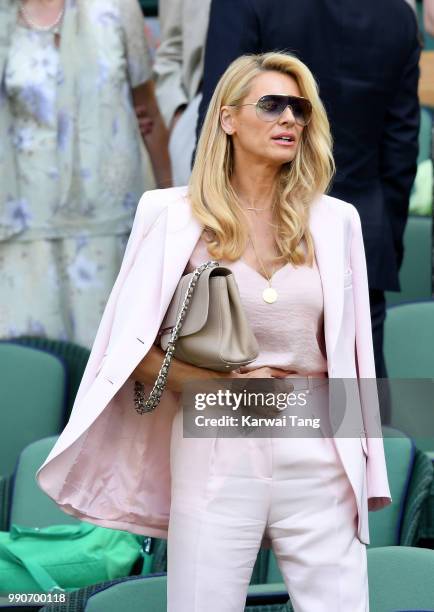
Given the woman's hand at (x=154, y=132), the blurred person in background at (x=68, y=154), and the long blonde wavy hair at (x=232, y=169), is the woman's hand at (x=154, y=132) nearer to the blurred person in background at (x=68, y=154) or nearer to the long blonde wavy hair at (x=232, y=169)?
the blurred person in background at (x=68, y=154)

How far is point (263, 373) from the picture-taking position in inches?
118

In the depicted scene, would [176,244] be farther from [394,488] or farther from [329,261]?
[394,488]

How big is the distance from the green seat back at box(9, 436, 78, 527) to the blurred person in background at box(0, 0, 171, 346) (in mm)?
985

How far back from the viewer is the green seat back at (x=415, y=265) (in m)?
6.25

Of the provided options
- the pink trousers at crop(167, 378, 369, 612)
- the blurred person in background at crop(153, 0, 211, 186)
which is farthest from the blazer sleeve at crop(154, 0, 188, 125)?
the pink trousers at crop(167, 378, 369, 612)

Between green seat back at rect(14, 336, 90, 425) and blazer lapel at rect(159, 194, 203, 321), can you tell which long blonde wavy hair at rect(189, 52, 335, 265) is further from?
green seat back at rect(14, 336, 90, 425)

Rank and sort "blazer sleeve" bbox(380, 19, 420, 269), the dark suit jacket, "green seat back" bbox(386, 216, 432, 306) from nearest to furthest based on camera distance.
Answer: the dark suit jacket < "blazer sleeve" bbox(380, 19, 420, 269) < "green seat back" bbox(386, 216, 432, 306)

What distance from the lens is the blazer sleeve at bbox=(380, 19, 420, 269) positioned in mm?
4668

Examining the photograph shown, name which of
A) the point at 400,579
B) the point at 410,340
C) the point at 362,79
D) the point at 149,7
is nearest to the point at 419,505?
the point at 400,579

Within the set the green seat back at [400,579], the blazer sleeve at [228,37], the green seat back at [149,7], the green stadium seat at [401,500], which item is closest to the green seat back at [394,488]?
the green stadium seat at [401,500]

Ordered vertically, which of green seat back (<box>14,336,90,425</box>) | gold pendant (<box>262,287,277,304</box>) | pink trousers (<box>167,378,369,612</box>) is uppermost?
gold pendant (<box>262,287,277,304</box>)

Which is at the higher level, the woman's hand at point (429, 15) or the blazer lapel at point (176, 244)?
the woman's hand at point (429, 15)

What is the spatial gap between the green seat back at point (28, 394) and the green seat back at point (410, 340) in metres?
1.19

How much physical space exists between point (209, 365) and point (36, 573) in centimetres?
135
